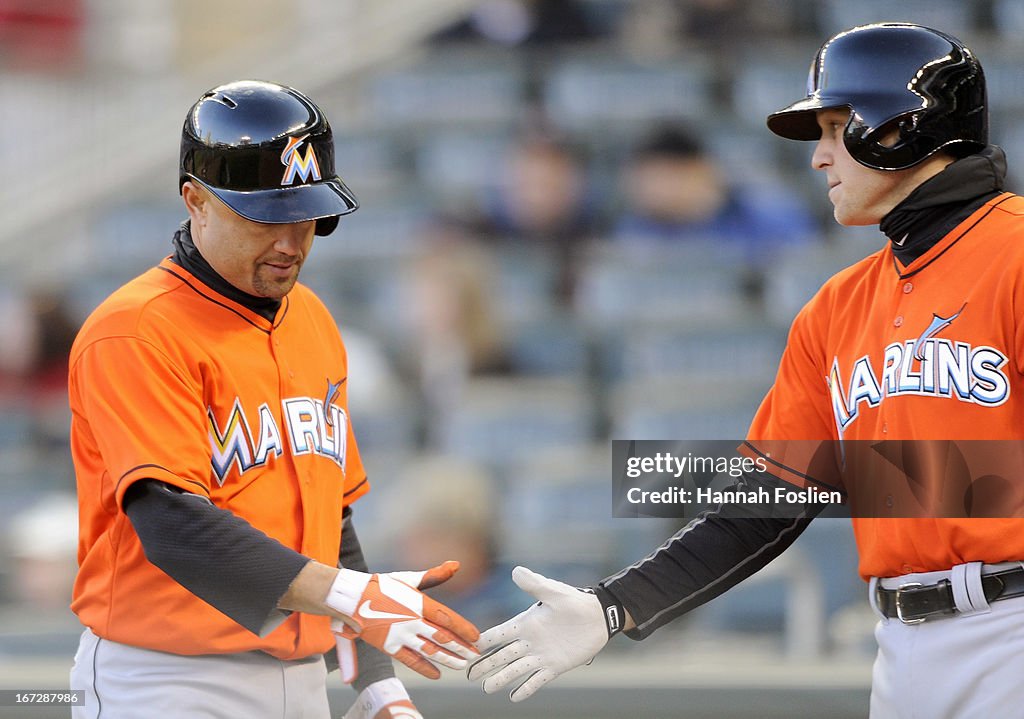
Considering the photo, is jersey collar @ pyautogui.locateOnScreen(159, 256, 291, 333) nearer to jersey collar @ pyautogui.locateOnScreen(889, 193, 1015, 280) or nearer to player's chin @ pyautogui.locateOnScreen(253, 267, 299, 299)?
player's chin @ pyautogui.locateOnScreen(253, 267, 299, 299)

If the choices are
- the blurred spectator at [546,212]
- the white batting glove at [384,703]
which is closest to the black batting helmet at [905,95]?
the white batting glove at [384,703]

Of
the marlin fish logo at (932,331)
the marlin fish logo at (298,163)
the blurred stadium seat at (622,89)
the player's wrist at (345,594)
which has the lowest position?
the player's wrist at (345,594)

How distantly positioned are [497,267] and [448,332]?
83cm

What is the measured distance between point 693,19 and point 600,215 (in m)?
1.69

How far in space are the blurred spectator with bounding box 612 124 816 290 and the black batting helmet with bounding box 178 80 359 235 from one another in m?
4.52

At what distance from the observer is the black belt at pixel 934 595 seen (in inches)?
91.1

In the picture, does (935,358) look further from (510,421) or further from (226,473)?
(510,421)

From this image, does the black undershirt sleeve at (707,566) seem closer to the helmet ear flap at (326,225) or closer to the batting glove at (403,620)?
the batting glove at (403,620)

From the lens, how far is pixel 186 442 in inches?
90.9

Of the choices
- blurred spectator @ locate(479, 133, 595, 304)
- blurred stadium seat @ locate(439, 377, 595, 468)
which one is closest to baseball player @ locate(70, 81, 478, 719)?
blurred stadium seat @ locate(439, 377, 595, 468)

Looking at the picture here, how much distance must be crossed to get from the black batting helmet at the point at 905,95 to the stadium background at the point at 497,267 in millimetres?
1836

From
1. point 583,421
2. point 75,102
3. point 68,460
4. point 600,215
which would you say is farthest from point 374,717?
point 75,102

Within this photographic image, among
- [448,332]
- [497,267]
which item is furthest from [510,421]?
[497,267]

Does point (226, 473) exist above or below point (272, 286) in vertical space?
below
